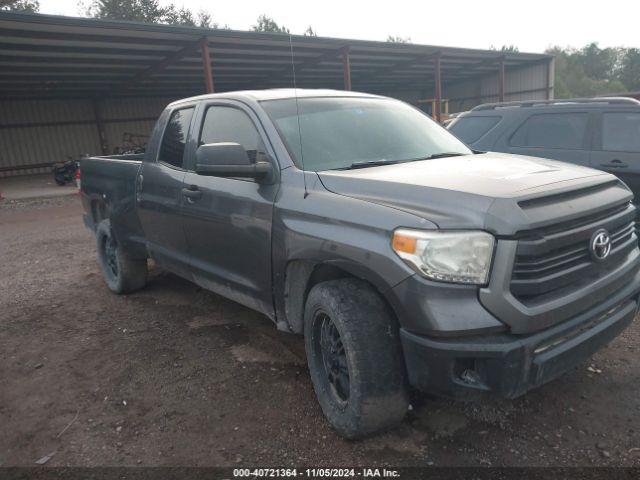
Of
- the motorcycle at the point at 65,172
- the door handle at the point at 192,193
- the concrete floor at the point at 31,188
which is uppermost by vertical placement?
the door handle at the point at 192,193

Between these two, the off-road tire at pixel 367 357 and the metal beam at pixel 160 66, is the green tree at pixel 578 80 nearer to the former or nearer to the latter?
the metal beam at pixel 160 66

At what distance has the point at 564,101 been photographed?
18.8ft

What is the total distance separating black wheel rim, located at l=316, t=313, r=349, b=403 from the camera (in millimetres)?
2682

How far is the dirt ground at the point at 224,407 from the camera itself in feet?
8.38

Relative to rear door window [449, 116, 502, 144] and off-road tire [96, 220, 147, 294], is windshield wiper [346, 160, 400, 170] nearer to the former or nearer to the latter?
off-road tire [96, 220, 147, 294]

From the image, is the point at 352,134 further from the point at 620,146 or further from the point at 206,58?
the point at 206,58

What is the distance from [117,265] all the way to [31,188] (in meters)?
15.0

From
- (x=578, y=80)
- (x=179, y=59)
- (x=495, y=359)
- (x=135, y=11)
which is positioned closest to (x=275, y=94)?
(x=495, y=359)

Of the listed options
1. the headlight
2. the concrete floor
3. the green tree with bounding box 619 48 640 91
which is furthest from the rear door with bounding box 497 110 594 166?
the green tree with bounding box 619 48 640 91

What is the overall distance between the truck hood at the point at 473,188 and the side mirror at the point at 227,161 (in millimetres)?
429

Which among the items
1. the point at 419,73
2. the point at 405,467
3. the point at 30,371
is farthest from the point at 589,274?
the point at 419,73

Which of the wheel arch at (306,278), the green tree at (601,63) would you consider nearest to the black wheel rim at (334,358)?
the wheel arch at (306,278)

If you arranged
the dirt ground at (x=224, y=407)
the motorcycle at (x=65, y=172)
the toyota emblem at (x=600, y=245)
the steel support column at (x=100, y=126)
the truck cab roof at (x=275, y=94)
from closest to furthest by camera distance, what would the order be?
the toyota emblem at (x=600, y=245) → the dirt ground at (x=224, y=407) → the truck cab roof at (x=275, y=94) → the motorcycle at (x=65, y=172) → the steel support column at (x=100, y=126)

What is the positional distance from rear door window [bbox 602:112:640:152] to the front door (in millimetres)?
4029
